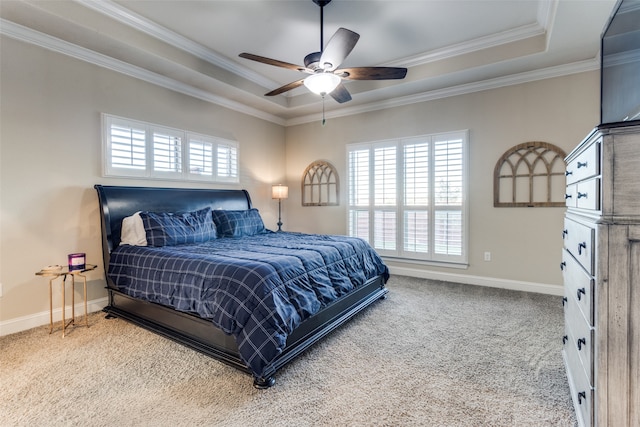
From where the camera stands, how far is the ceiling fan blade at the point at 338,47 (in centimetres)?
231

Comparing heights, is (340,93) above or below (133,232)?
above

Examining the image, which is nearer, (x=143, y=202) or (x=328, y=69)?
(x=328, y=69)

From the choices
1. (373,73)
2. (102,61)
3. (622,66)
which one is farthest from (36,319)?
(622,66)

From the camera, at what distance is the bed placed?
1994 mm

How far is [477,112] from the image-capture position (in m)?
4.12

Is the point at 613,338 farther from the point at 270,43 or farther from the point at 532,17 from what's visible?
the point at 270,43

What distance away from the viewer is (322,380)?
199 cm

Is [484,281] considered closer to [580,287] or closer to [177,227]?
[580,287]

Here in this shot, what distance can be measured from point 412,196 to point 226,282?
328cm

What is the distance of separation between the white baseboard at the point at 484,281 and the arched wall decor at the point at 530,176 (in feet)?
3.25

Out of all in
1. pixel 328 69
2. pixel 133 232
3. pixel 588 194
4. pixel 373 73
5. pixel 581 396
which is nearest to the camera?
pixel 588 194

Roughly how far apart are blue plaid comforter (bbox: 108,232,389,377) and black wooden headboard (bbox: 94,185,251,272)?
0.26 m

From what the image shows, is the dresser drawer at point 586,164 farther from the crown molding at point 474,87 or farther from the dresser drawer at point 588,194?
the crown molding at point 474,87

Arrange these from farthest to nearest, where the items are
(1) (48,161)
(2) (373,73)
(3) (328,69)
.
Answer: (1) (48,161)
(2) (373,73)
(3) (328,69)
